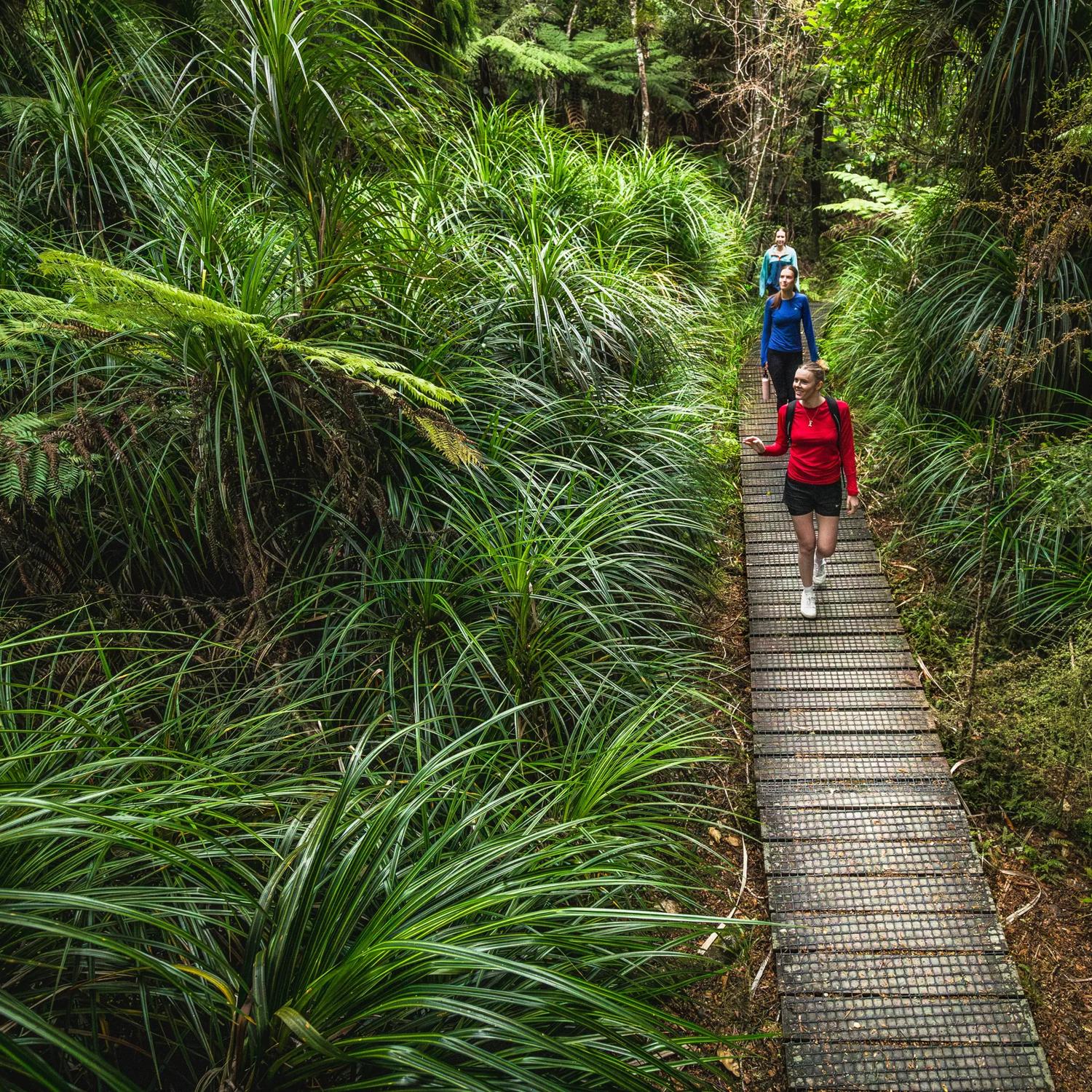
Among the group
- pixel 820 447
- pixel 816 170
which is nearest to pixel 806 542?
pixel 820 447

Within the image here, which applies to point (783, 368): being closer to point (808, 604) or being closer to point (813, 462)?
point (813, 462)

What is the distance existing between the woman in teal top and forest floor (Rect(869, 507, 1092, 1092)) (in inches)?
184

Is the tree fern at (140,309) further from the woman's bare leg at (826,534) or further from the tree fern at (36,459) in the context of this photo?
the woman's bare leg at (826,534)

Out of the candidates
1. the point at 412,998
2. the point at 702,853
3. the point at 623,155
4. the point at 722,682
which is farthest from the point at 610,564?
the point at 623,155

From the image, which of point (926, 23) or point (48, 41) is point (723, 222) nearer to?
point (926, 23)

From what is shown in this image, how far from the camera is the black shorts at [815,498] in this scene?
4.62 m

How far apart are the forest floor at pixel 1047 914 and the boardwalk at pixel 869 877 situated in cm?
17

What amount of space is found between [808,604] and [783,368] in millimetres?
2694

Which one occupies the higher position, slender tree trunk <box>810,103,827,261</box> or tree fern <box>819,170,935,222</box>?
slender tree trunk <box>810,103,827,261</box>

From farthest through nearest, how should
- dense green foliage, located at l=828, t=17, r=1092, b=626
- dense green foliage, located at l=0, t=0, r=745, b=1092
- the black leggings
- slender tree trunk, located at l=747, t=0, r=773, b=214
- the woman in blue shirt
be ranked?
1. slender tree trunk, located at l=747, t=0, r=773, b=214
2. the black leggings
3. the woman in blue shirt
4. dense green foliage, located at l=828, t=17, r=1092, b=626
5. dense green foliage, located at l=0, t=0, r=745, b=1092

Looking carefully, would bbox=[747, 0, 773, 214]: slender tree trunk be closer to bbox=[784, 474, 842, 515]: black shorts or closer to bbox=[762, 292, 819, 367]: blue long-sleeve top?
bbox=[762, 292, 819, 367]: blue long-sleeve top

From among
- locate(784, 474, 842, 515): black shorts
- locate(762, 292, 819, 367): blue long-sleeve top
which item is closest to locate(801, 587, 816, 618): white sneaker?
locate(784, 474, 842, 515): black shorts

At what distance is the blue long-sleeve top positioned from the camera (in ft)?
20.7

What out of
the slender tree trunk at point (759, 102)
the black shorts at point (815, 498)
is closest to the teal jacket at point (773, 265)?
the black shorts at point (815, 498)
